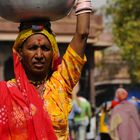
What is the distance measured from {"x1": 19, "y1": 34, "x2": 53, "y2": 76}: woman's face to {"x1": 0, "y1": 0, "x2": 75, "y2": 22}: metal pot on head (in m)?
0.11

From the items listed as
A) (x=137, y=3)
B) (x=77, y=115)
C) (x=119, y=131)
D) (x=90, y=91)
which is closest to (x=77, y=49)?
(x=119, y=131)

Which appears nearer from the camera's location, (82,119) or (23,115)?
(23,115)

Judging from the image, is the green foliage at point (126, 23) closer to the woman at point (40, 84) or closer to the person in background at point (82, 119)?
the person in background at point (82, 119)

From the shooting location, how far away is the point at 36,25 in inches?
153

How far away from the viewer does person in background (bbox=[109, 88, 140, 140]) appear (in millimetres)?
12031

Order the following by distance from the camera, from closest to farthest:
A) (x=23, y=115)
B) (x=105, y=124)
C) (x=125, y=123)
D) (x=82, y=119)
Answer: (x=23, y=115) < (x=125, y=123) < (x=105, y=124) < (x=82, y=119)

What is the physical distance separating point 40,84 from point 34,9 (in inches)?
15.3

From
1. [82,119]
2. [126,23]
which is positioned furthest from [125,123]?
[126,23]

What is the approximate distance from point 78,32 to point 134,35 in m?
27.0

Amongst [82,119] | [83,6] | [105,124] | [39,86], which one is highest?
[83,6]

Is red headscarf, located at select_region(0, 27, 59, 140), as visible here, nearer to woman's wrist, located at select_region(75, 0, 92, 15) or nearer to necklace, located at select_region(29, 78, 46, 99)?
necklace, located at select_region(29, 78, 46, 99)

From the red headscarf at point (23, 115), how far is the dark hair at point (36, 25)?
0.26 meters

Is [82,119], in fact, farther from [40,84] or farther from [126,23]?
[126,23]

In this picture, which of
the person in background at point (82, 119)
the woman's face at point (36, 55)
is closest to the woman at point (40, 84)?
the woman's face at point (36, 55)
